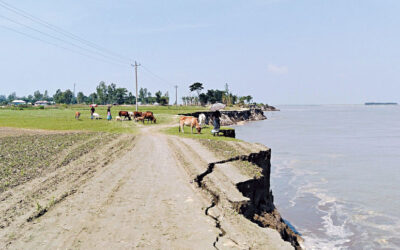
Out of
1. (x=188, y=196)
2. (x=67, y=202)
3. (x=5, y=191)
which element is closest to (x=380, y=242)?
(x=188, y=196)

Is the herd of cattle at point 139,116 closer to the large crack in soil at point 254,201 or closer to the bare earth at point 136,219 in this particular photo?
the large crack in soil at point 254,201

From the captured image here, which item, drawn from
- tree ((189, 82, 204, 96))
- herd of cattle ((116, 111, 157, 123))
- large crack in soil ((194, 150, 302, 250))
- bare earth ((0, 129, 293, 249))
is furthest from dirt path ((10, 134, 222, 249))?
tree ((189, 82, 204, 96))

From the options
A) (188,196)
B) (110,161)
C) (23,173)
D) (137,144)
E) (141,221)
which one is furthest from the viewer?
(137,144)

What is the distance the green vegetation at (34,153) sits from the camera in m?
14.0

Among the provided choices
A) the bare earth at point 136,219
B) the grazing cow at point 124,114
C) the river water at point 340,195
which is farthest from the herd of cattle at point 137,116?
the bare earth at point 136,219

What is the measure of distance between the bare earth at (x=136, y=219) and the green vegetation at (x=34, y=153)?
91.3 inches

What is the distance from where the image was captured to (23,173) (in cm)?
1416

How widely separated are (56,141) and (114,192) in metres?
15.5

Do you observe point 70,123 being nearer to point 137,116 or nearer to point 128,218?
point 137,116

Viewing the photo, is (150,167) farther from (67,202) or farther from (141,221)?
(141,221)

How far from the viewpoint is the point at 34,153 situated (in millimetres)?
19219

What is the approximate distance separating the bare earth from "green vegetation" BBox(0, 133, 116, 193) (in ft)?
7.61

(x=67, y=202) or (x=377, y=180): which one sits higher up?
(x=67, y=202)

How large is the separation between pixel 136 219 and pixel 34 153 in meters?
13.7
